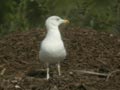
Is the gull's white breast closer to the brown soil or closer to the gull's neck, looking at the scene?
the gull's neck

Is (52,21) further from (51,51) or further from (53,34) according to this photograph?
(51,51)

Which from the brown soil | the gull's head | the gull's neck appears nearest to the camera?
the brown soil

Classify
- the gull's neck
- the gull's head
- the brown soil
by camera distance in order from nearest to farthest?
the brown soil < the gull's neck < the gull's head

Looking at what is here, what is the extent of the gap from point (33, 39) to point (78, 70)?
4.63ft

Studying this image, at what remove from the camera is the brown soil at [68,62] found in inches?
159

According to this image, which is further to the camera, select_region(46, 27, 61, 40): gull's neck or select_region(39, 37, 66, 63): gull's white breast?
select_region(46, 27, 61, 40): gull's neck

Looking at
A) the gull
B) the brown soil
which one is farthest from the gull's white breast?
the brown soil

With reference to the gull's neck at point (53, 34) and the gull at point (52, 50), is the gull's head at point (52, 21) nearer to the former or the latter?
the gull's neck at point (53, 34)

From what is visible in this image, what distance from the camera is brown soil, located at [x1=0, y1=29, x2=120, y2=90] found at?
4.03m

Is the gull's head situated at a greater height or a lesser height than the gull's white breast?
greater

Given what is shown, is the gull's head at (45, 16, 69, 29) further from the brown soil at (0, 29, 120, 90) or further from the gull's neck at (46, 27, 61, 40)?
the brown soil at (0, 29, 120, 90)

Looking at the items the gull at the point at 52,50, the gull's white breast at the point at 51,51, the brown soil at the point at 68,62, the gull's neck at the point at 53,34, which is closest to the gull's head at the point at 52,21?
the gull's neck at the point at 53,34

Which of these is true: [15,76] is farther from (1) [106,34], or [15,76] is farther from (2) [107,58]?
(1) [106,34]

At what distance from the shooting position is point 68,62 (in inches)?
198
